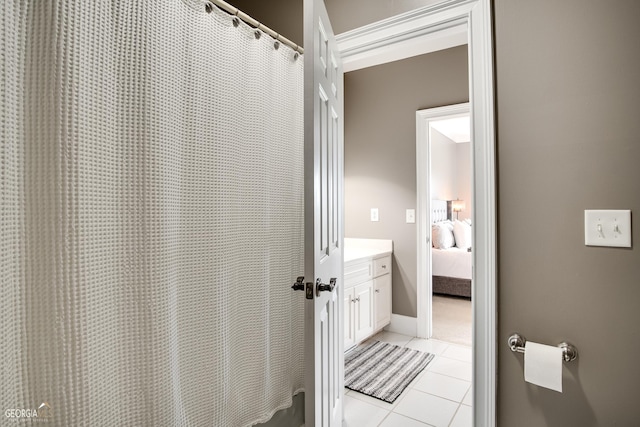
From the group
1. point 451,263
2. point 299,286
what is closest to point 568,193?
point 299,286

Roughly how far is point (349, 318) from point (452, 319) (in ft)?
5.47

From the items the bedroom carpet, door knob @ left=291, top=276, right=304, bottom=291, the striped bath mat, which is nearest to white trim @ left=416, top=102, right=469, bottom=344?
the bedroom carpet

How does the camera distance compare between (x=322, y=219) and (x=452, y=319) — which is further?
(x=452, y=319)

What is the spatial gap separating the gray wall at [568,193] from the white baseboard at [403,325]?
5.81 feet

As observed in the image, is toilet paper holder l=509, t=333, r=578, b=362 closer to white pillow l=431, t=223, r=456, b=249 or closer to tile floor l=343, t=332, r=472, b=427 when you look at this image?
tile floor l=343, t=332, r=472, b=427

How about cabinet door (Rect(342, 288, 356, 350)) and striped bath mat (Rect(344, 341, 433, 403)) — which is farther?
cabinet door (Rect(342, 288, 356, 350))

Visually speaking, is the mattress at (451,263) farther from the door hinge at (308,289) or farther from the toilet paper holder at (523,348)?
the door hinge at (308,289)

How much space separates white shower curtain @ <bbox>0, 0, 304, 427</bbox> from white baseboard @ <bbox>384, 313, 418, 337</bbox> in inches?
70.1

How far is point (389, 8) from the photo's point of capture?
58.5 inches

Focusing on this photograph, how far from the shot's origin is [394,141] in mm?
3080

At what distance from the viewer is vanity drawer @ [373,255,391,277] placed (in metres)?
2.77

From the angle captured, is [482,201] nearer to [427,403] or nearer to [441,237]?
[427,403]

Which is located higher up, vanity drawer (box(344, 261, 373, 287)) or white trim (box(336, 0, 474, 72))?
white trim (box(336, 0, 474, 72))

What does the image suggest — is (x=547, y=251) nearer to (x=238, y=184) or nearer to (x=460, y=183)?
(x=238, y=184)
